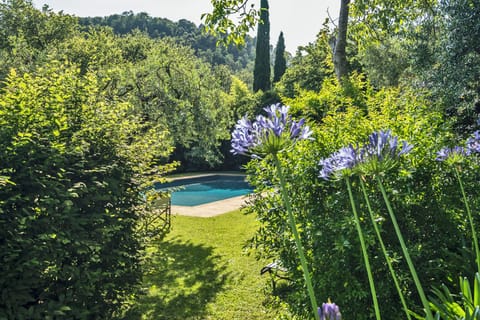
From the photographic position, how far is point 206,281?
5555mm

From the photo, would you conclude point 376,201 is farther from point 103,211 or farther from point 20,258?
point 20,258

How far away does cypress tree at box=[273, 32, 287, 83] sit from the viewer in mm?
32281

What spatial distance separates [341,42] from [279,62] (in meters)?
28.4

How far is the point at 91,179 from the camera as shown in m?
3.20

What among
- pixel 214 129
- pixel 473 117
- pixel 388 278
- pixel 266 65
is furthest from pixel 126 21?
pixel 388 278

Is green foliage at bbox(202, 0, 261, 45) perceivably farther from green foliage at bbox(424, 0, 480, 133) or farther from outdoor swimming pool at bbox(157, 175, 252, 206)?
outdoor swimming pool at bbox(157, 175, 252, 206)

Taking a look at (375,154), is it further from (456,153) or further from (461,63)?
(461,63)

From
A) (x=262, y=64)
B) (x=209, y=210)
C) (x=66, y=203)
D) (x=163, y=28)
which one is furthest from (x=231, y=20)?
(x=163, y=28)

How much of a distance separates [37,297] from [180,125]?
6.61 meters

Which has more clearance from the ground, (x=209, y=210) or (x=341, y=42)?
(x=341, y=42)

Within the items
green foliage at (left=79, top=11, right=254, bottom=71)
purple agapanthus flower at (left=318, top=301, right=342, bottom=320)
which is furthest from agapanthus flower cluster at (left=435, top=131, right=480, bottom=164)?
green foliage at (left=79, top=11, right=254, bottom=71)

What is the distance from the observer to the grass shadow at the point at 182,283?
4418mm

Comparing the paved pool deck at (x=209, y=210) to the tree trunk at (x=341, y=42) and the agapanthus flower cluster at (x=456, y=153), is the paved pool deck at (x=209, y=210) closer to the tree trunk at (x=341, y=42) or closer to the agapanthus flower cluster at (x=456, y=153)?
the tree trunk at (x=341, y=42)

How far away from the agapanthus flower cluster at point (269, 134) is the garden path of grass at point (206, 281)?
2.71 meters
